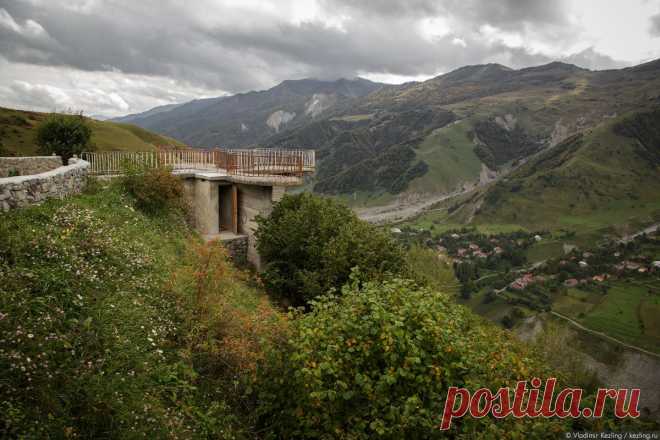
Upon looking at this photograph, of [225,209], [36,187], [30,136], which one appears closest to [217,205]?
[225,209]

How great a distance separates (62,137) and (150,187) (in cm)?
1607

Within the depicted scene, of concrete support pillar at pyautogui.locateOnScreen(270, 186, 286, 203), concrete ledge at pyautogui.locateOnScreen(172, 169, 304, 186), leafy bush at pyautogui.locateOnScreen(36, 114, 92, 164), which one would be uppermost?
leafy bush at pyautogui.locateOnScreen(36, 114, 92, 164)

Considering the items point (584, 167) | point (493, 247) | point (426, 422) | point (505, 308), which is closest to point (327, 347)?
point (426, 422)

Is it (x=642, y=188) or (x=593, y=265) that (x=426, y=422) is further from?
(x=642, y=188)

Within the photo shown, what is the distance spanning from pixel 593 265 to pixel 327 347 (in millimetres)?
126371

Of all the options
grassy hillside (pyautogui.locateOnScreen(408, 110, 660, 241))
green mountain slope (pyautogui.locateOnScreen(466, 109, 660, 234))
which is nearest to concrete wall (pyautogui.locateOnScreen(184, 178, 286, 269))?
grassy hillside (pyautogui.locateOnScreen(408, 110, 660, 241))

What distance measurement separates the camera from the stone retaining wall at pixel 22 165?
52.9 ft

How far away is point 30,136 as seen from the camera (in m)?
32.9

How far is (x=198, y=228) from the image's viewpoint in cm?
1978

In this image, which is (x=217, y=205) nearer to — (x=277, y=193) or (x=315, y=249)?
Answer: (x=277, y=193)

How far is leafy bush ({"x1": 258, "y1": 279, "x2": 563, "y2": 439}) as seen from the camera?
531 cm

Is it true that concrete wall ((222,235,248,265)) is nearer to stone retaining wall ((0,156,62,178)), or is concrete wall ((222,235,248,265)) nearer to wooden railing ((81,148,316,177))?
wooden railing ((81,148,316,177))

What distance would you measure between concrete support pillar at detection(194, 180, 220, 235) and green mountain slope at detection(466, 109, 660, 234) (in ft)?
510

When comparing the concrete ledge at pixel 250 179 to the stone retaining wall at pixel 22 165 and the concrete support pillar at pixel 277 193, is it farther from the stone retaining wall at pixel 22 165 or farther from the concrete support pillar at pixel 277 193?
the stone retaining wall at pixel 22 165
